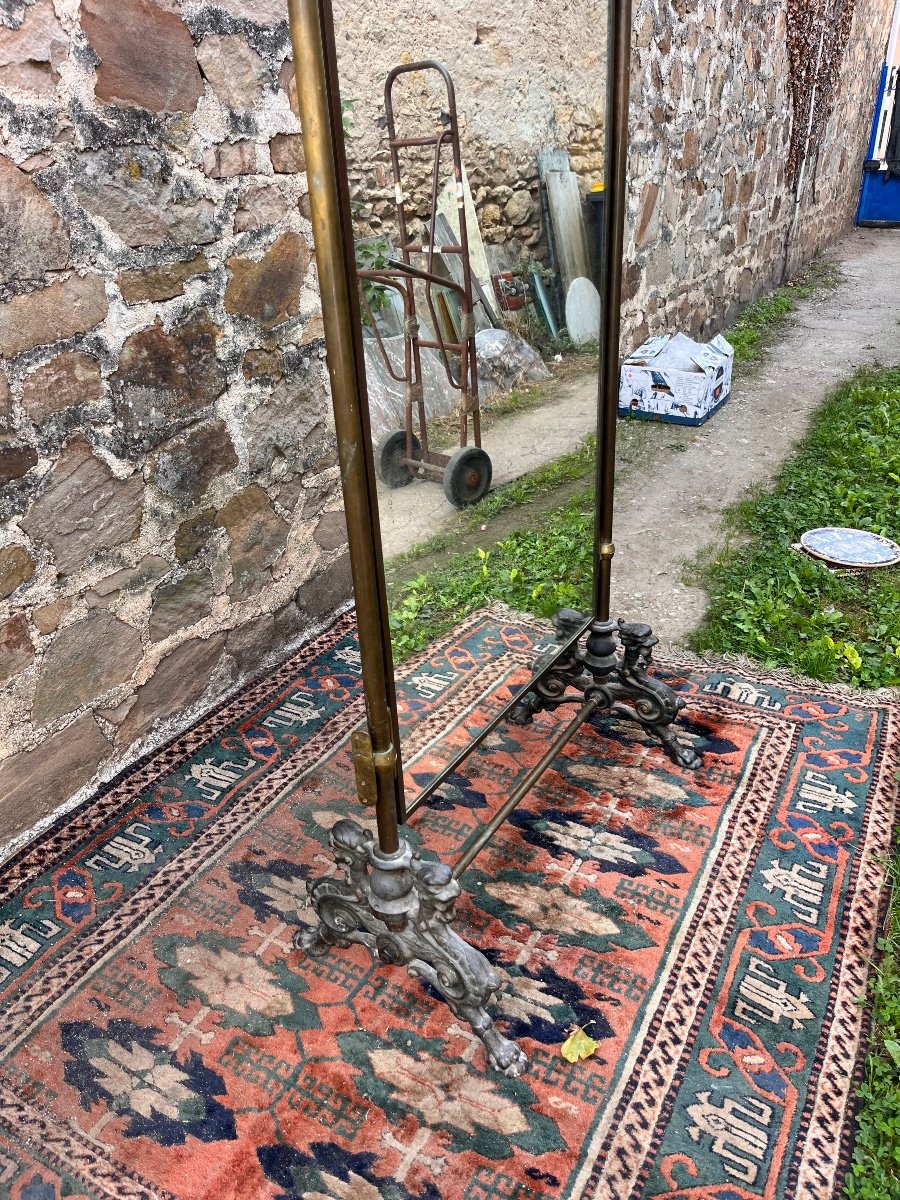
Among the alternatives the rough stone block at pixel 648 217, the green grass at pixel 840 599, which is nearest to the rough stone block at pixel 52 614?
the green grass at pixel 840 599

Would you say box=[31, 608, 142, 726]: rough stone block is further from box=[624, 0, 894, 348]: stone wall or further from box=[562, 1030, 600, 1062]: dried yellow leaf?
box=[624, 0, 894, 348]: stone wall

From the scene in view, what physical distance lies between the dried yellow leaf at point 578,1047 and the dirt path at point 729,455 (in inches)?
56.9

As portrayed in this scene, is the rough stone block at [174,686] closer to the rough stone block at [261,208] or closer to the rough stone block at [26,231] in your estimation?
the rough stone block at [26,231]

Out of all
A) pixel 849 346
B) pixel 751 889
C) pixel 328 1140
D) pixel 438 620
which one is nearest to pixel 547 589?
pixel 438 620

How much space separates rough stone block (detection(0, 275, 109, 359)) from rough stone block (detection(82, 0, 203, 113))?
0.40 m

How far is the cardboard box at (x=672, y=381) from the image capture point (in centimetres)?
440

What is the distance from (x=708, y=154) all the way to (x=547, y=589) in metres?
4.23

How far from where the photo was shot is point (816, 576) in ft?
9.96

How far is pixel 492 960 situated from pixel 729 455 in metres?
3.04

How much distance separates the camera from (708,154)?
527 centimetres

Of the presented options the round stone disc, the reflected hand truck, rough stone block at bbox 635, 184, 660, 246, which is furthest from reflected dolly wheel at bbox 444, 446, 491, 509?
rough stone block at bbox 635, 184, 660, 246

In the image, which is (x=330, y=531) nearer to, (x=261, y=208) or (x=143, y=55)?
(x=261, y=208)

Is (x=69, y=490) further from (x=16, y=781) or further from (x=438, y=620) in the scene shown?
(x=438, y=620)

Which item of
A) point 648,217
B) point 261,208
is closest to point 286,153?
point 261,208
